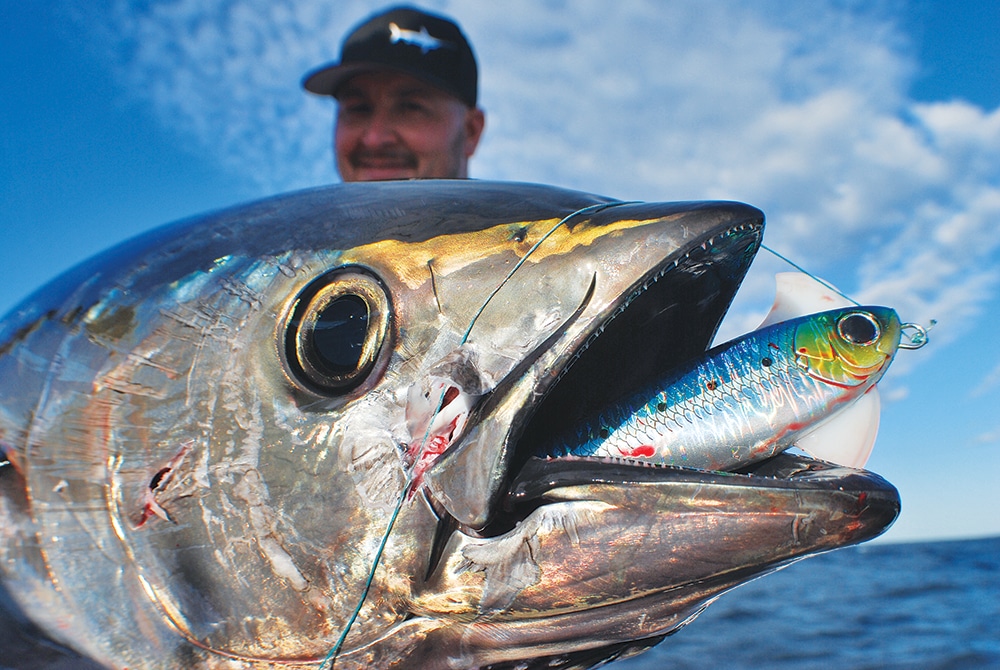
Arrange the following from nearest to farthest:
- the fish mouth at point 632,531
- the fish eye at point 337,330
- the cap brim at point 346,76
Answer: the fish mouth at point 632,531, the fish eye at point 337,330, the cap brim at point 346,76

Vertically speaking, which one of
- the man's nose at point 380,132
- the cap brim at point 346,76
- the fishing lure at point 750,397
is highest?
the cap brim at point 346,76

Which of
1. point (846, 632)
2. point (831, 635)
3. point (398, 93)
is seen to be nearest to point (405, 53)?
point (398, 93)

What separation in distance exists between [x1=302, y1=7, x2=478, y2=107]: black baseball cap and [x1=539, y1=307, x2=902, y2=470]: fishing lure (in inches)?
118

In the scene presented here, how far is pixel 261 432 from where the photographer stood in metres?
1.13

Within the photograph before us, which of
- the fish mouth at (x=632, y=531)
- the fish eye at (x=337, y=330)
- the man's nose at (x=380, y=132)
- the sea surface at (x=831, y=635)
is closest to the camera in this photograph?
the fish mouth at (x=632, y=531)

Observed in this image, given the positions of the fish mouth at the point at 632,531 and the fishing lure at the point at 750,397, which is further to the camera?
the fishing lure at the point at 750,397

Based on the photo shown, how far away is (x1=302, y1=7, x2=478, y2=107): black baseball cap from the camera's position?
377 centimetres

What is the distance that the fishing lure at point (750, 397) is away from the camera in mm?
1227

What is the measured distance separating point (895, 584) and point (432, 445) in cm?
2670

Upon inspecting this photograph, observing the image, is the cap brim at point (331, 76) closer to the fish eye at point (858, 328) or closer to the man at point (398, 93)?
the man at point (398, 93)

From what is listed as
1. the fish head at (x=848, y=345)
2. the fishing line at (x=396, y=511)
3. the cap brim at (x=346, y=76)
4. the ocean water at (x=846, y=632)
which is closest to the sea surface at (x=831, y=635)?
the ocean water at (x=846, y=632)

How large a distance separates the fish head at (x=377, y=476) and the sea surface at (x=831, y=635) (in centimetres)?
27

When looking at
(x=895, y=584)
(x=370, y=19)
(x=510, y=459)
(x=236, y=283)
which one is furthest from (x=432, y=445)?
(x=895, y=584)

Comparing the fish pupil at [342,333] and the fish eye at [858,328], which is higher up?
the fish eye at [858,328]
